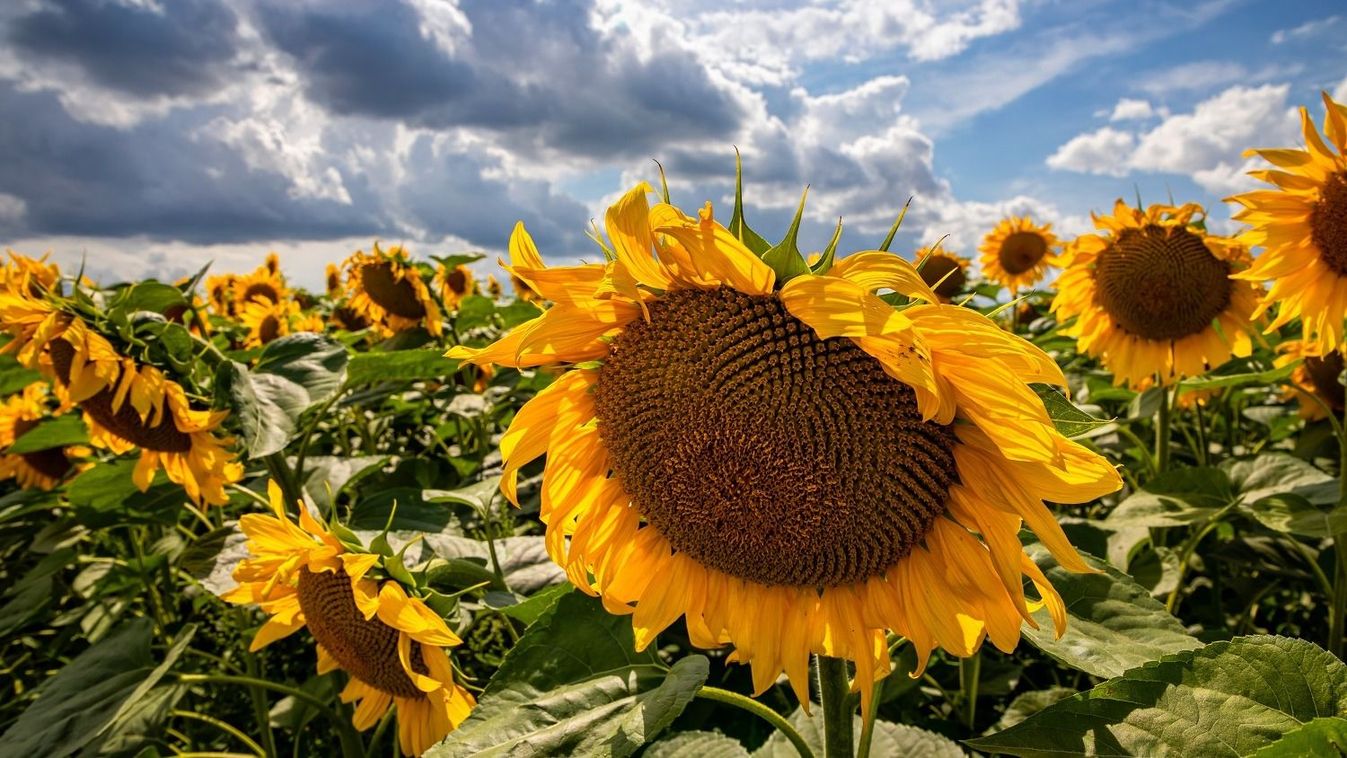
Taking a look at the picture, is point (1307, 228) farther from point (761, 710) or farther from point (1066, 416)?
point (761, 710)

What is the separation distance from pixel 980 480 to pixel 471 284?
6.26m

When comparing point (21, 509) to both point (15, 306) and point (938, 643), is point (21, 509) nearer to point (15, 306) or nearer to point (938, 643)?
point (15, 306)

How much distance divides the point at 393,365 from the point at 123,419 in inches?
40.2

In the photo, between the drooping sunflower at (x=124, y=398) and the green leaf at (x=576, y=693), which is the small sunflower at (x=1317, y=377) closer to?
the green leaf at (x=576, y=693)

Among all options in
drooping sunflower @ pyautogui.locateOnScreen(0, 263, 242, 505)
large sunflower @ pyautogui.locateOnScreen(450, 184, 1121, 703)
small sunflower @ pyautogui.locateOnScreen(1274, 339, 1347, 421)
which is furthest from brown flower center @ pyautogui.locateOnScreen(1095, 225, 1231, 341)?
drooping sunflower @ pyautogui.locateOnScreen(0, 263, 242, 505)

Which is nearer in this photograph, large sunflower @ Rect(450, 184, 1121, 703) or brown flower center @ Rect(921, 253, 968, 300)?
large sunflower @ Rect(450, 184, 1121, 703)

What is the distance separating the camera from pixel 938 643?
1.42 metres

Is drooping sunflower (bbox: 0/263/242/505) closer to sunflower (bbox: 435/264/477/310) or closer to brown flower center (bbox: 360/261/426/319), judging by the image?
brown flower center (bbox: 360/261/426/319)

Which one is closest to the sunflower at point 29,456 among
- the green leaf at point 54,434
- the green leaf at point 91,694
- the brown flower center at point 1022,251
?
the green leaf at point 54,434

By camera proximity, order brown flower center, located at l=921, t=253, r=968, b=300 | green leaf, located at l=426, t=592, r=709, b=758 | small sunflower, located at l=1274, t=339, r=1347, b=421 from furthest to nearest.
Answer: brown flower center, located at l=921, t=253, r=968, b=300 < small sunflower, located at l=1274, t=339, r=1347, b=421 < green leaf, located at l=426, t=592, r=709, b=758

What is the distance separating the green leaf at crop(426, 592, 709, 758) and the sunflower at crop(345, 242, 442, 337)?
13.1 ft

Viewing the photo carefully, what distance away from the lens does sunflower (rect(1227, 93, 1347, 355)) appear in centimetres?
285

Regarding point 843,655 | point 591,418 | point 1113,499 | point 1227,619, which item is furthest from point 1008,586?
point 1113,499

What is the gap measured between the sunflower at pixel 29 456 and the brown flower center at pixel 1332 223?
600 cm
